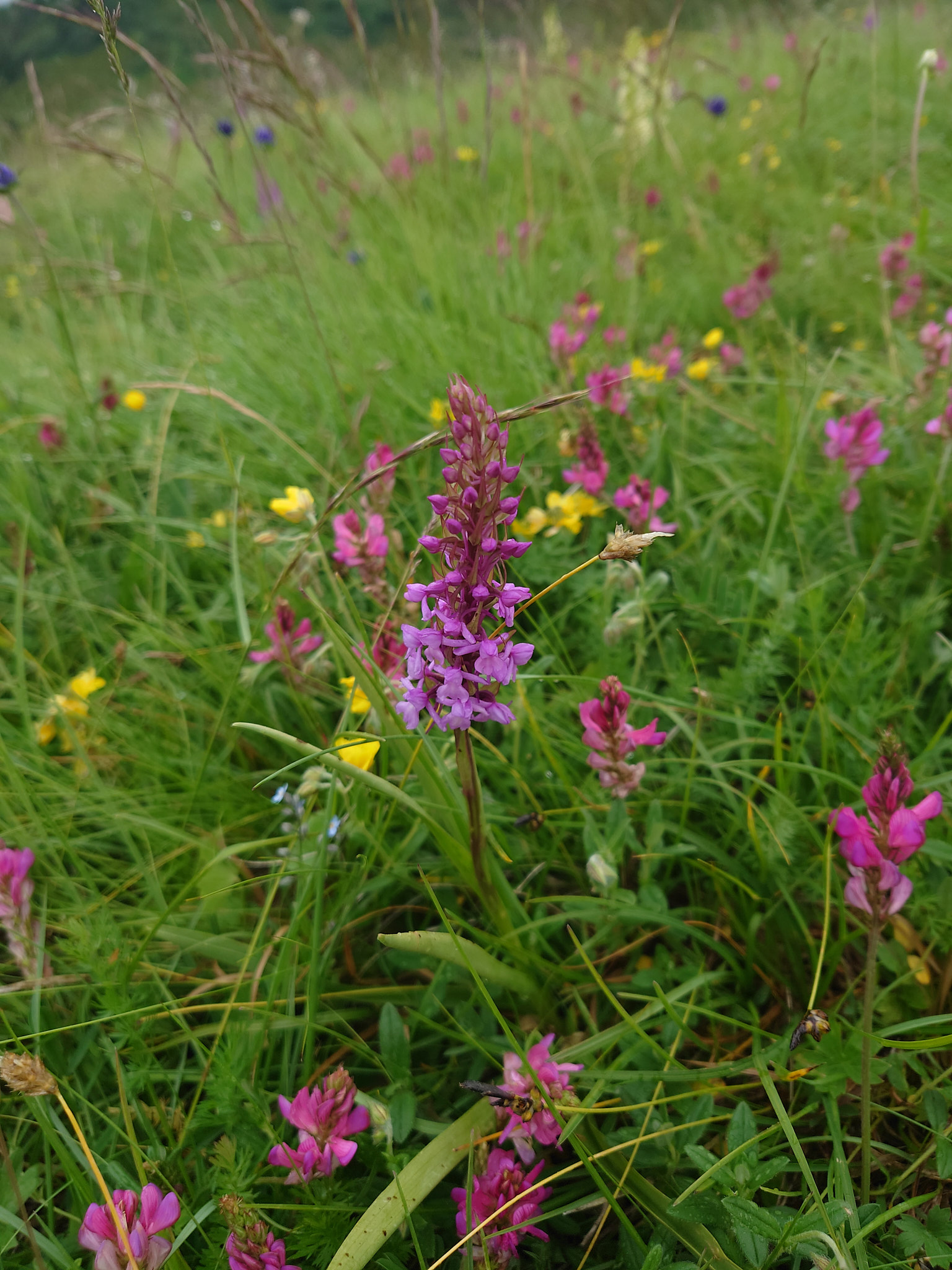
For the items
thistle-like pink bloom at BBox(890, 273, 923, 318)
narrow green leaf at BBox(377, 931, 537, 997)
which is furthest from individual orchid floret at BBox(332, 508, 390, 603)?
thistle-like pink bloom at BBox(890, 273, 923, 318)

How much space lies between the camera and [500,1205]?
84 centimetres

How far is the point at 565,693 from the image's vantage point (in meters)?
1.34

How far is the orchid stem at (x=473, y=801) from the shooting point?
84 centimetres

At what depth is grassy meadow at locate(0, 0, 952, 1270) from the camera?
2.87ft

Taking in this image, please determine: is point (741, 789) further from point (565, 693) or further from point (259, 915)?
point (259, 915)

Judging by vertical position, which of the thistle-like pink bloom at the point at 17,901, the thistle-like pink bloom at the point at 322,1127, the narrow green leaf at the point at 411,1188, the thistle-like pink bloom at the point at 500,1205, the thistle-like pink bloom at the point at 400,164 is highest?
the thistle-like pink bloom at the point at 400,164

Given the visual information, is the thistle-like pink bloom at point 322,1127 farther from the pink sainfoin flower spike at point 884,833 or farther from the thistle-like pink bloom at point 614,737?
the pink sainfoin flower spike at point 884,833

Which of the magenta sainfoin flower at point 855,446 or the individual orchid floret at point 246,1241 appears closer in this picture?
the individual orchid floret at point 246,1241

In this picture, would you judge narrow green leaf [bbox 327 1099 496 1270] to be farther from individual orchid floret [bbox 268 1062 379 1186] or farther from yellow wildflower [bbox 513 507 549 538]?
yellow wildflower [bbox 513 507 549 538]

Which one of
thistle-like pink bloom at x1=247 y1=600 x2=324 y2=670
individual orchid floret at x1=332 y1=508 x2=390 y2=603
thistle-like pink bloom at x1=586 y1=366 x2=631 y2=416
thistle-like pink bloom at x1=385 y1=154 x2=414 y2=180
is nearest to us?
individual orchid floret at x1=332 y1=508 x2=390 y2=603

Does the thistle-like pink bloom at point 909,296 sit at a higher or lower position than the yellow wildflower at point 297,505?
lower

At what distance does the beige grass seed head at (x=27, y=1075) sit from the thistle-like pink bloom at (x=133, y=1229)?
0.44 feet

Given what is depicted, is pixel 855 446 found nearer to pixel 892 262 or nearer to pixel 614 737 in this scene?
pixel 614 737

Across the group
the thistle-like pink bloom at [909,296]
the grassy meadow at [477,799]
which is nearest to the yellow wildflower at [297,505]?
the grassy meadow at [477,799]
